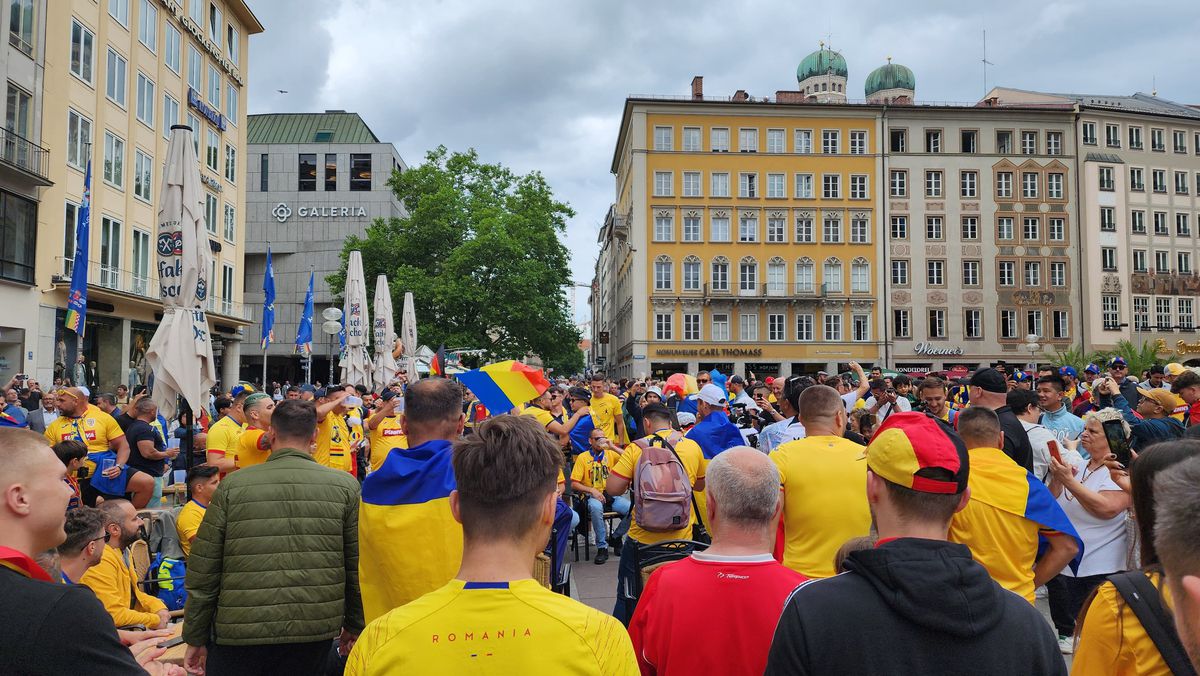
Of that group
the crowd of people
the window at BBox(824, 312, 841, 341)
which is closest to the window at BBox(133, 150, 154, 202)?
the crowd of people

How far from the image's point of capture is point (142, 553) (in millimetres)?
6441

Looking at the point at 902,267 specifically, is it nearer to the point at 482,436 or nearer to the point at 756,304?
the point at 756,304

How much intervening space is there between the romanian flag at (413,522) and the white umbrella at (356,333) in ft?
47.7

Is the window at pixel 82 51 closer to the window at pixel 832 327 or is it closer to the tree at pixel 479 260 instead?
the tree at pixel 479 260

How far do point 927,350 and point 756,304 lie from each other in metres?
11.2

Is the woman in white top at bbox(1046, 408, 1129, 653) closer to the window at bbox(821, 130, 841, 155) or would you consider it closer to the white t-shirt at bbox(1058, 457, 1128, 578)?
the white t-shirt at bbox(1058, 457, 1128, 578)

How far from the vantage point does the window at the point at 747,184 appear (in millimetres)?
50469

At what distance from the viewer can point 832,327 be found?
5050 centimetres

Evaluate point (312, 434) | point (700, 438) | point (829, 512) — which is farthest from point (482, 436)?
point (700, 438)

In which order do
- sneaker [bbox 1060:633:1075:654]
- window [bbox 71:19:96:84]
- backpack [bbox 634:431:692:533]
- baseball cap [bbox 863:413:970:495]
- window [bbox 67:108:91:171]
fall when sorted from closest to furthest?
baseball cap [bbox 863:413:970:495]
backpack [bbox 634:431:692:533]
sneaker [bbox 1060:633:1075:654]
window [bbox 67:108:91:171]
window [bbox 71:19:96:84]

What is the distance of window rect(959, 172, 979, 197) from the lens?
168ft

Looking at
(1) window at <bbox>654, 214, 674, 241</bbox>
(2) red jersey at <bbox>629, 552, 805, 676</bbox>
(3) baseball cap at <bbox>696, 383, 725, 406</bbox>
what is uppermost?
(1) window at <bbox>654, 214, 674, 241</bbox>

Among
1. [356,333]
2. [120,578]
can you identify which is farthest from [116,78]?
[120,578]

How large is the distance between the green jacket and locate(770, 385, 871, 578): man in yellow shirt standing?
2218mm
